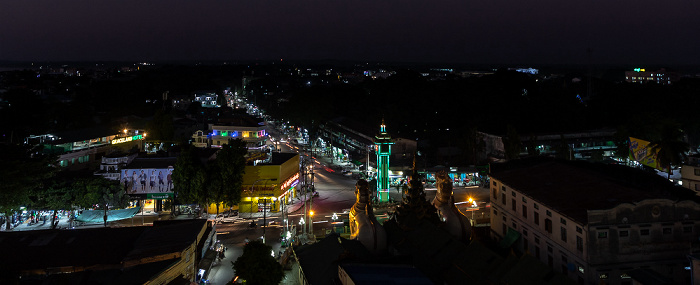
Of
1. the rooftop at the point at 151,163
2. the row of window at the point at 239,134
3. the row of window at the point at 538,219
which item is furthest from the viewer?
the row of window at the point at 239,134

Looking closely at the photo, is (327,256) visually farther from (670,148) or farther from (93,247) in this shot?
(670,148)

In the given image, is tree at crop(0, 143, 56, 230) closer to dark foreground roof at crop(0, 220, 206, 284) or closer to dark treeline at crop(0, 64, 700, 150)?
dark foreground roof at crop(0, 220, 206, 284)

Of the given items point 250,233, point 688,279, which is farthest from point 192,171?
point 688,279

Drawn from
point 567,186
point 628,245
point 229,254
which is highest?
point 567,186

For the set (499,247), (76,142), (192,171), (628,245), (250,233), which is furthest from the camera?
(76,142)

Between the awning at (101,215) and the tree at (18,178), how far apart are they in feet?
11.9

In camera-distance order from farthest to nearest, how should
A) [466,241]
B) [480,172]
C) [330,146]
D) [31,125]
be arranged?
[330,146] < [31,125] < [480,172] < [466,241]

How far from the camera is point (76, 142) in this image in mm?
49594

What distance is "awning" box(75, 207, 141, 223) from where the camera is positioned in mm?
32312

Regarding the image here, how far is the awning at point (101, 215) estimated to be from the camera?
106 feet

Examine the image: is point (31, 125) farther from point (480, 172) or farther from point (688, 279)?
point (688, 279)

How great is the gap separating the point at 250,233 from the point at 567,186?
19439mm

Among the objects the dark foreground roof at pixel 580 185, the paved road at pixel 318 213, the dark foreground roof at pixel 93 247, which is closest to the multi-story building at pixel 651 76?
the paved road at pixel 318 213

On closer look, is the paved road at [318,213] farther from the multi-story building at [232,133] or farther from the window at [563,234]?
the window at [563,234]
